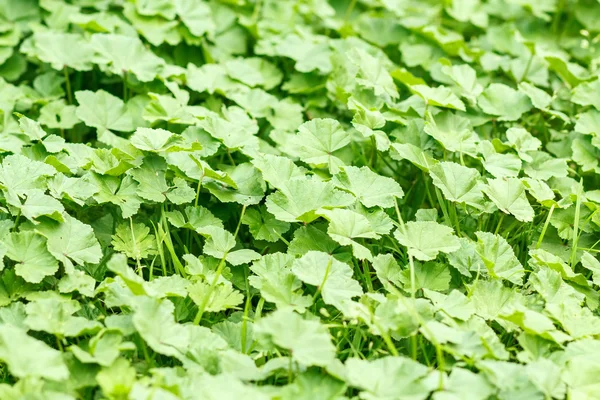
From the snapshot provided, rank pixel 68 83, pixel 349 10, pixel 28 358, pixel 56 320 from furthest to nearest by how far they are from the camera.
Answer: pixel 349 10 → pixel 68 83 → pixel 56 320 → pixel 28 358

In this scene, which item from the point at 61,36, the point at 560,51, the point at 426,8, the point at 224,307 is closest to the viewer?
the point at 224,307

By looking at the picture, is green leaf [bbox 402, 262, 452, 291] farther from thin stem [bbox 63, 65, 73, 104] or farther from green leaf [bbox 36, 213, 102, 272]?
thin stem [bbox 63, 65, 73, 104]

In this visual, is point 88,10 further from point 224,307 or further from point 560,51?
point 560,51

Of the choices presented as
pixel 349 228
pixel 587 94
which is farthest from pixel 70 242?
pixel 587 94

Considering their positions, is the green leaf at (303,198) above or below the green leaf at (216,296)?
above

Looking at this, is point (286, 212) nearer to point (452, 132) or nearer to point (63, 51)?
point (452, 132)

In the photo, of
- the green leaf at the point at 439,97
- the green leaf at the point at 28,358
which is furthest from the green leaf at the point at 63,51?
the green leaf at the point at 28,358

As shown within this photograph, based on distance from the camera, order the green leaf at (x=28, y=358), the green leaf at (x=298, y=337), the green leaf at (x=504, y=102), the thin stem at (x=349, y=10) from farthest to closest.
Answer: the thin stem at (x=349, y=10) → the green leaf at (x=504, y=102) → the green leaf at (x=298, y=337) → the green leaf at (x=28, y=358)

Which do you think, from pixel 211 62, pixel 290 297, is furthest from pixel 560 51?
pixel 290 297

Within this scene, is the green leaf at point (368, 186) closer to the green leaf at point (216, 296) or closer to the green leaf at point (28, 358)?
the green leaf at point (216, 296)
